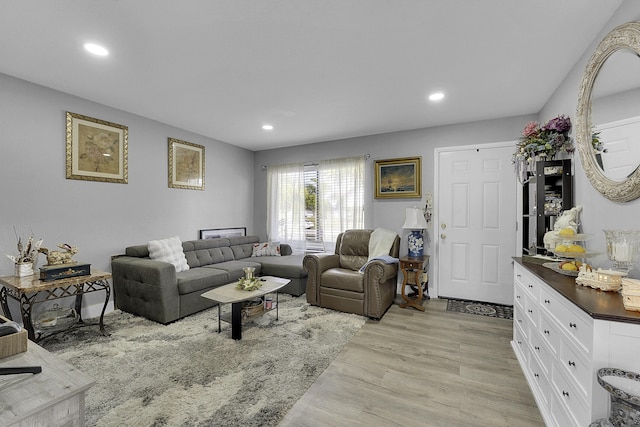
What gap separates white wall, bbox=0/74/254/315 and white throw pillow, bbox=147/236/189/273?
37 centimetres

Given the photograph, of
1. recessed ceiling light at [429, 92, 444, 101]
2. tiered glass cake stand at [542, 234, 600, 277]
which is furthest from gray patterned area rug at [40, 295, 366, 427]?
recessed ceiling light at [429, 92, 444, 101]

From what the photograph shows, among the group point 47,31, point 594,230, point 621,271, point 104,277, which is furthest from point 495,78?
point 104,277

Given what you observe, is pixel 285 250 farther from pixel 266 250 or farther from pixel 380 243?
pixel 380 243

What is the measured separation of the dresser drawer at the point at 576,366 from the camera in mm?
1174

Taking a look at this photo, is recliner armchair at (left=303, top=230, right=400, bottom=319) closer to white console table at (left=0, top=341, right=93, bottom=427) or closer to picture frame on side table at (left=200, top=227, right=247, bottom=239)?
picture frame on side table at (left=200, top=227, right=247, bottom=239)

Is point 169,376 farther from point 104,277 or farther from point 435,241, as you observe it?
point 435,241

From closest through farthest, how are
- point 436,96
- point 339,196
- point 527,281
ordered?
1. point 527,281
2. point 436,96
3. point 339,196

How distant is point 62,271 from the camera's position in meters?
2.52

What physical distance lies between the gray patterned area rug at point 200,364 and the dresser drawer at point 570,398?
4.82 ft

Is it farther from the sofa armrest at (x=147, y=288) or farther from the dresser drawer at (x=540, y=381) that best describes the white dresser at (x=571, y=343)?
the sofa armrest at (x=147, y=288)

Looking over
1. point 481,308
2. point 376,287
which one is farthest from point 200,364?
point 481,308

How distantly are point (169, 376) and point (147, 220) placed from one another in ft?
7.78

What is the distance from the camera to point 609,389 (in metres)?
1.00

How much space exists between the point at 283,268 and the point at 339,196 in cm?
154
